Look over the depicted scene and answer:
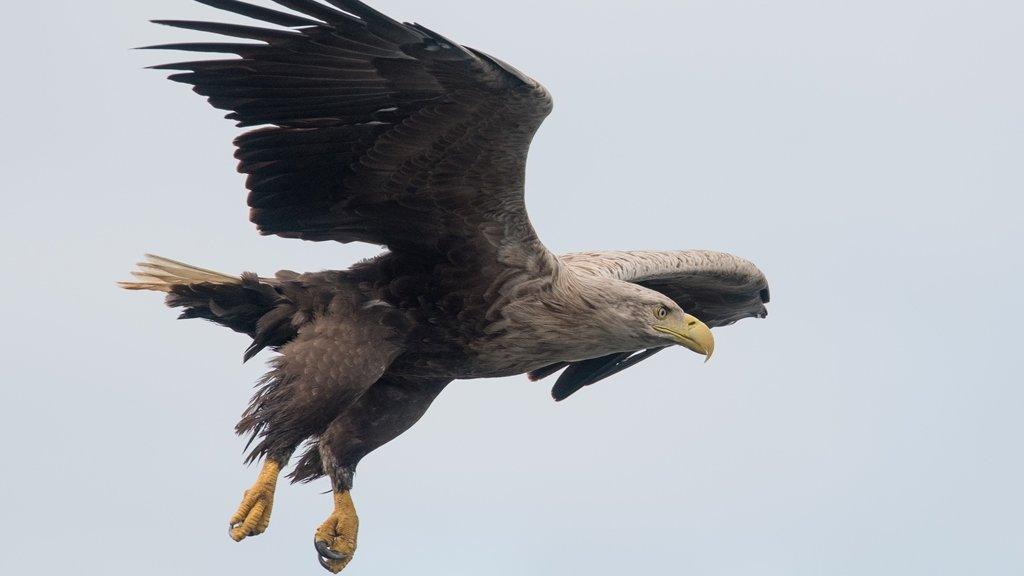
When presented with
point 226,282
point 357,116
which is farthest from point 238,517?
point 357,116

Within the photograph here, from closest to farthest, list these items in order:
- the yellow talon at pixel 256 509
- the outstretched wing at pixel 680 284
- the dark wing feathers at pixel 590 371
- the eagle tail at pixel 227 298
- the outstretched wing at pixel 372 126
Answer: the outstretched wing at pixel 372 126 < the yellow talon at pixel 256 509 < the eagle tail at pixel 227 298 < the outstretched wing at pixel 680 284 < the dark wing feathers at pixel 590 371

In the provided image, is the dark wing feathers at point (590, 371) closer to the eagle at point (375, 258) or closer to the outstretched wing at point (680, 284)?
the outstretched wing at point (680, 284)

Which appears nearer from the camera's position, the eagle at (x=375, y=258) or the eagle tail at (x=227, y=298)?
the eagle at (x=375, y=258)

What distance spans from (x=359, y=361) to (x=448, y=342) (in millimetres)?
541

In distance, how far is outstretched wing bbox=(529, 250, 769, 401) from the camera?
39.6 feet

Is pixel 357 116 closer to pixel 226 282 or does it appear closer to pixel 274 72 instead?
pixel 274 72

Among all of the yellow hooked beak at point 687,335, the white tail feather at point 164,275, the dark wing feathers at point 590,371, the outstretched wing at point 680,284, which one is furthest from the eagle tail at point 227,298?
the dark wing feathers at point 590,371

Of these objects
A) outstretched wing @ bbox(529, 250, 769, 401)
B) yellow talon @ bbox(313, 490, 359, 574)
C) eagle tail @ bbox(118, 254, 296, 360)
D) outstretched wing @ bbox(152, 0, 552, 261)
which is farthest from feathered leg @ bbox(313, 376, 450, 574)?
outstretched wing @ bbox(529, 250, 769, 401)

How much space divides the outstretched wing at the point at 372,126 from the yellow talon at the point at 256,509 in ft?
4.54

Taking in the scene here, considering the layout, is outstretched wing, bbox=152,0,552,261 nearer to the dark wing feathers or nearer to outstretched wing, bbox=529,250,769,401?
outstretched wing, bbox=529,250,769,401

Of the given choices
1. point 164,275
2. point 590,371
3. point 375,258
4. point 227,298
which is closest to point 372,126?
point 375,258

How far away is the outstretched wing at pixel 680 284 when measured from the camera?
12.1m

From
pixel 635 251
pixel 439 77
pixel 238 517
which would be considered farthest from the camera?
pixel 635 251

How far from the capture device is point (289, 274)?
11102 millimetres
